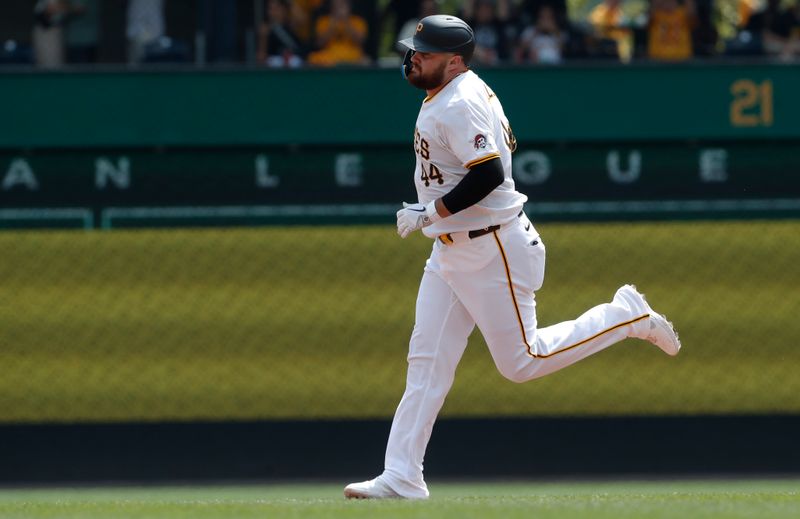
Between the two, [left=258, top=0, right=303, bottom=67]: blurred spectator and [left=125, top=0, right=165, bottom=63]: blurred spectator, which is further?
[left=258, top=0, right=303, bottom=67]: blurred spectator

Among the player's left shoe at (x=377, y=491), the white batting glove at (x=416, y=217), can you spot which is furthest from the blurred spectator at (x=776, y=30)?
the player's left shoe at (x=377, y=491)

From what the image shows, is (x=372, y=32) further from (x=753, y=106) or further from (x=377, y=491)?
(x=377, y=491)

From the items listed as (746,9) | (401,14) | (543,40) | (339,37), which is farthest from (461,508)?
(746,9)

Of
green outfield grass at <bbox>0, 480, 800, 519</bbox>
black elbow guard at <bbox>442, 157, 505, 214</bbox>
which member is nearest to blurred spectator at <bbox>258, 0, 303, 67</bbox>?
green outfield grass at <bbox>0, 480, 800, 519</bbox>

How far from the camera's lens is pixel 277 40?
11.5 m

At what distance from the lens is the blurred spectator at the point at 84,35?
1127cm

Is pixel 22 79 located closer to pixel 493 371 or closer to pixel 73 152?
pixel 73 152

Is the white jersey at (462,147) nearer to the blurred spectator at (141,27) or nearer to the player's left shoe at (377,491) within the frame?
the player's left shoe at (377,491)

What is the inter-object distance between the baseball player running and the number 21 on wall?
4.45 meters

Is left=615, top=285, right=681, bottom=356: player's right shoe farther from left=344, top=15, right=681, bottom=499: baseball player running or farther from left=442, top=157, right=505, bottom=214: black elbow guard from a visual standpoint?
left=442, top=157, right=505, bottom=214: black elbow guard

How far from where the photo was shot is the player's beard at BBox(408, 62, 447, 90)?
6.29 m

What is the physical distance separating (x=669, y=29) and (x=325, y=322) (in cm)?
369

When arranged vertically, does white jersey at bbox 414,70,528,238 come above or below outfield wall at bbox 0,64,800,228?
above

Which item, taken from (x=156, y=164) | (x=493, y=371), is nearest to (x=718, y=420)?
(x=493, y=371)
